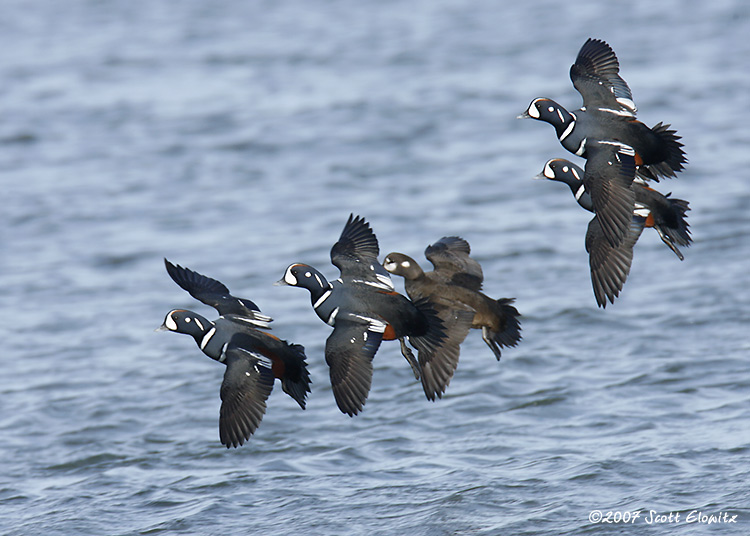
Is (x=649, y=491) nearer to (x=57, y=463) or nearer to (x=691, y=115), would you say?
(x=57, y=463)

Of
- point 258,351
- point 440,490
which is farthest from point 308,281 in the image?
point 440,490

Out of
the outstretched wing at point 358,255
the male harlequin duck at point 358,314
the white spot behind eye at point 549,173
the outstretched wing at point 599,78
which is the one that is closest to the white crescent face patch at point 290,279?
the male harlequin duck at point 358,314

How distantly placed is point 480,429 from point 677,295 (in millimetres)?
3507

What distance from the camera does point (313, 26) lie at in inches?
957

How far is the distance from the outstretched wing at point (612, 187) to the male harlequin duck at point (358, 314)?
1.12 metres

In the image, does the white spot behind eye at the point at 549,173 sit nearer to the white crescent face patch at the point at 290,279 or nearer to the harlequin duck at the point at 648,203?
the harlequin duck at the point at 648,203

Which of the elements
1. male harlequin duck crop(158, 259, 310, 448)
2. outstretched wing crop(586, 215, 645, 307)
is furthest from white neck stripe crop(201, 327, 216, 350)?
outstretched wing crop(586, 215, 645, 307)

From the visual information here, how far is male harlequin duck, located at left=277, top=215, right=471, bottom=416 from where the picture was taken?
668 centimetres

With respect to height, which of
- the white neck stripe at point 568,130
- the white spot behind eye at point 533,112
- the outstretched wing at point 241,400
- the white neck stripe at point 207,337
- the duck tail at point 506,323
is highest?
the white spot behind eye at point 533,112

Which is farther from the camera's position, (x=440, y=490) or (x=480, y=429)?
(x=480, y=429)

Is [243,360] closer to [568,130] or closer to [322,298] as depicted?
[322,298]

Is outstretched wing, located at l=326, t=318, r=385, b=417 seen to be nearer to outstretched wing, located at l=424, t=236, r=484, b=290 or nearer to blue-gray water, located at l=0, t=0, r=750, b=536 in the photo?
outstretched wing, located at l=424, t=236, r=484, b=290

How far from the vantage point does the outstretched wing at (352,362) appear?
665 cm

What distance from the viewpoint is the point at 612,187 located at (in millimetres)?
6648
